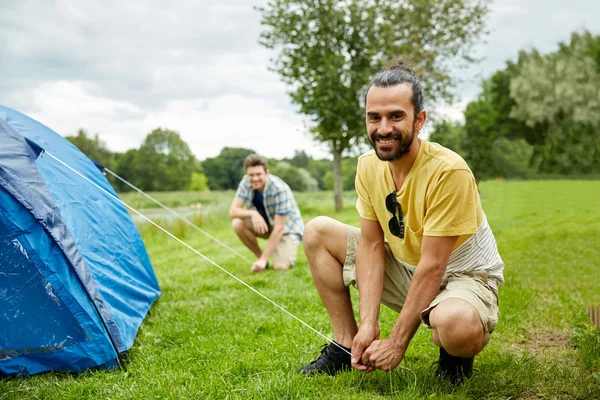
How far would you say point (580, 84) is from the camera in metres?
27.8

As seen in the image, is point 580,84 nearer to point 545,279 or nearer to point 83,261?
point 545,279

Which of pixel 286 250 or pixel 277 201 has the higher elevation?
pixel 277 201

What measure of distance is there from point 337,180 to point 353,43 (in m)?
4.16

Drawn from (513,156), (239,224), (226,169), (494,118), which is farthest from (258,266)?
(226,169)

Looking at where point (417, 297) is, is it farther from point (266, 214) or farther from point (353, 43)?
point (353, 43)

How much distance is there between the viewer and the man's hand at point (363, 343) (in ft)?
8.36

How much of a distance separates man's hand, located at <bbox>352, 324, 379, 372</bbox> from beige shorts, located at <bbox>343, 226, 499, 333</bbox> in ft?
0.86

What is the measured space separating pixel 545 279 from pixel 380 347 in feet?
10.1

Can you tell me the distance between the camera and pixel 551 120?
29.8 metres

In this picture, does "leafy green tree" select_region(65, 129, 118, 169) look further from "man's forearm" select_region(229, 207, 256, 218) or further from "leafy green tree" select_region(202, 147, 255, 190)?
"man's forearm" select_region(229, 207, 256, 218)

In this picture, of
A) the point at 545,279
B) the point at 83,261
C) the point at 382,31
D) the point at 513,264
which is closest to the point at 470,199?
the point at 83,261

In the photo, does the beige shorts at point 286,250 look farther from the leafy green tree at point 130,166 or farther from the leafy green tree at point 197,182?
the leafy green tree at point 197,182

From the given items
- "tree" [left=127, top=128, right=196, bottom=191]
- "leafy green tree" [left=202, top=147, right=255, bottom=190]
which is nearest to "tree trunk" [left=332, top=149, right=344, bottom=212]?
"leafy green tree" [left=202, top=147, right=255, bottom=190]

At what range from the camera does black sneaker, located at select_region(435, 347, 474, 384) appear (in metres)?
2.51
